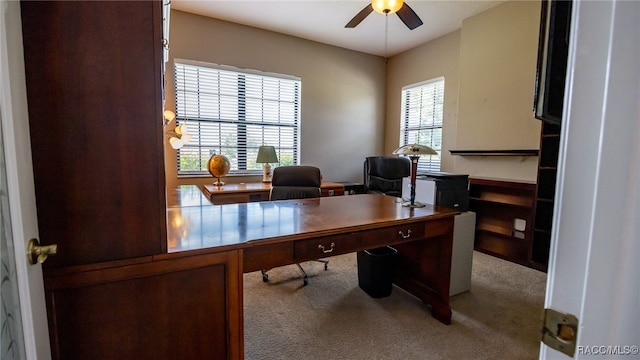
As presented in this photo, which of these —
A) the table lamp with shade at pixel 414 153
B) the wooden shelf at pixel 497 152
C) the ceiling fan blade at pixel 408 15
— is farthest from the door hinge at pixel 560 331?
the wooden shelf at pixel 497 152

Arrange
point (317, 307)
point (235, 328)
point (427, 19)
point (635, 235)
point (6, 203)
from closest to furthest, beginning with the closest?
point (635, 235)
point (6, 203)
point (235, 328)
point (317, 307)
point (427, 19)

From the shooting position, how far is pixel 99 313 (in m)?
0.96

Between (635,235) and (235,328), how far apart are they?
1.24 metres

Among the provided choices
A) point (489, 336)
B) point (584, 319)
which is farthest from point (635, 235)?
point (489, 336)

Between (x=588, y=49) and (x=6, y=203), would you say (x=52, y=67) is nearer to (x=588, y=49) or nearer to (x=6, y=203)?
(x=6, y=203)

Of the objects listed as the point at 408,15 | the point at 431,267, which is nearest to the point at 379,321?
the point at 431,267

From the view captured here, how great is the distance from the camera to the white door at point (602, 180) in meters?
0.33

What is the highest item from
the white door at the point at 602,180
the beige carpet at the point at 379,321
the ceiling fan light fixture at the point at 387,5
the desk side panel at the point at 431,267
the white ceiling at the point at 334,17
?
the white ceiling at the point at 334,17

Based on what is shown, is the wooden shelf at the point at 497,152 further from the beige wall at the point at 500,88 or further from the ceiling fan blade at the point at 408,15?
the ceiling fan blade at the point at 408,15

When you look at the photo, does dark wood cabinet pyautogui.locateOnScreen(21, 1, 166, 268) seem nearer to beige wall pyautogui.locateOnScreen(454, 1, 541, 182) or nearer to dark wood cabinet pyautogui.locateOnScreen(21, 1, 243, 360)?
dark wood cabinet pyautogui.locateOnScreen(21, 1, 243, 360)

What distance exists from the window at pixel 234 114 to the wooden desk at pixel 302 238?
64.6 inches

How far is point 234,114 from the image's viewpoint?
3984 millimetres

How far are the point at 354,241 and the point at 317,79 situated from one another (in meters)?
3.49

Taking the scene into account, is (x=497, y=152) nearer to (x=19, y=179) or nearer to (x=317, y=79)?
(x=317, y=79)
